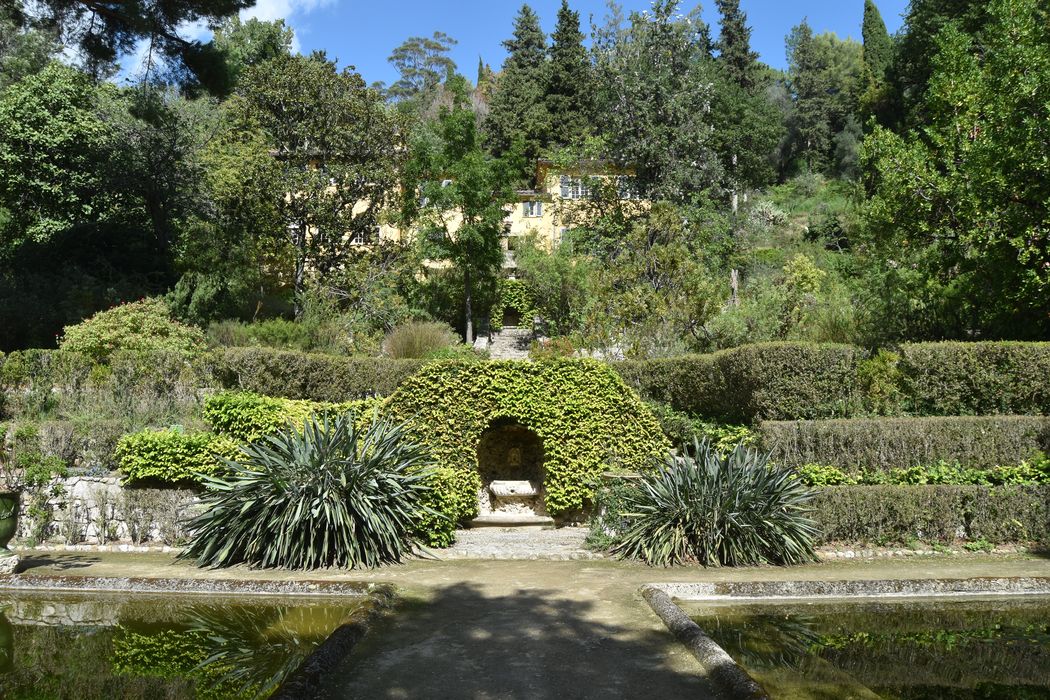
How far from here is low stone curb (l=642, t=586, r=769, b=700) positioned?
5.46m

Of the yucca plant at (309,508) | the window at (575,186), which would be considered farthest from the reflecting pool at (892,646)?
the window at (575,186)

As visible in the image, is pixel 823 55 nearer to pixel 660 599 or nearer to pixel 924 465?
pixel 924 465

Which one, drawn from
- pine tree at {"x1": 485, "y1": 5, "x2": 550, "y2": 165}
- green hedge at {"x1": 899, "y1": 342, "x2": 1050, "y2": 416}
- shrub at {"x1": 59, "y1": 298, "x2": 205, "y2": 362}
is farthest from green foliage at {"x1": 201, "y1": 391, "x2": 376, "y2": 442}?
pine tree at {"x1": 485, "y1": 5, "x2": 550, "y2": 165}

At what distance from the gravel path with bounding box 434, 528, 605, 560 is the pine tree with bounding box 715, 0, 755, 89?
44.7 meters

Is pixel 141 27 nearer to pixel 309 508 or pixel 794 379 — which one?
pixel 309 508

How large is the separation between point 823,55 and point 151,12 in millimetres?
60303

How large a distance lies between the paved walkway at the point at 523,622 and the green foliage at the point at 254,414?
84.8 inches

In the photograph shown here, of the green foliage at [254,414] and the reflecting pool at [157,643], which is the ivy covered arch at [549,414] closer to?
the green foliage at [254,414]

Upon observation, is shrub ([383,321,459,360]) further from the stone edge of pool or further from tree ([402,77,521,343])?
the stone edge of pool

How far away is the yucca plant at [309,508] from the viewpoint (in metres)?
9.83

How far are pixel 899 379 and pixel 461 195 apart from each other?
60.8 feet

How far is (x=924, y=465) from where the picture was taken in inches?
476

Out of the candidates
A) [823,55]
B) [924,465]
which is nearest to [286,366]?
[924,465]

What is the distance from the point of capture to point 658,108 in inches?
1358
